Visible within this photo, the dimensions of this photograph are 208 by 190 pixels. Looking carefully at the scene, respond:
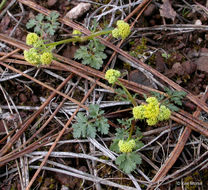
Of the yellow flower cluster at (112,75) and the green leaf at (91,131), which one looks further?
the green leaf at (91,131)

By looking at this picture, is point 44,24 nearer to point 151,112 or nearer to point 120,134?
point 120,134

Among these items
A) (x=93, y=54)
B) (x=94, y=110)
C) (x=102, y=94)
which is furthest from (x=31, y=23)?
(x=94, y=110)

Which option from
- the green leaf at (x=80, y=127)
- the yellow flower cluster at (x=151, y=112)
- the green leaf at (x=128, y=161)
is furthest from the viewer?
the green leaf at (x=80, y=127)

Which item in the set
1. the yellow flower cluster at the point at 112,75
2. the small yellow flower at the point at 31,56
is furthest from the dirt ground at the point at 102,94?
the small yellow flower at the point at 31,56

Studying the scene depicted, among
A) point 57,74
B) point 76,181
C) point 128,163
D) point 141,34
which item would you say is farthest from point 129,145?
point 141,34

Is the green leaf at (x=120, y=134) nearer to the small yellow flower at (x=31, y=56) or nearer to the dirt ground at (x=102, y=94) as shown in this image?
the dirt ground at (x=102, y=94)

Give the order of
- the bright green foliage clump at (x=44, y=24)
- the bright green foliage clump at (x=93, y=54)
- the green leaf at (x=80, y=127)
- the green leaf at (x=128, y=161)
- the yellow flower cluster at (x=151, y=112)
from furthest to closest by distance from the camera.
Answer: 1. the bright green foliage clump at (x=44, y=24)
2. the bright green foliage clump at (x=93, y=54)
3. the green leaf at (x=80, y=127)
4. the green leaf at (x=128, y=161)
5. the yellow flower cluster at (x=151, y=112)

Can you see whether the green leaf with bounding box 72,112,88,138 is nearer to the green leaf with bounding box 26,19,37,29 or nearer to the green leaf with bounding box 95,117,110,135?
the green leaf with bounding box 95,117,110,135
